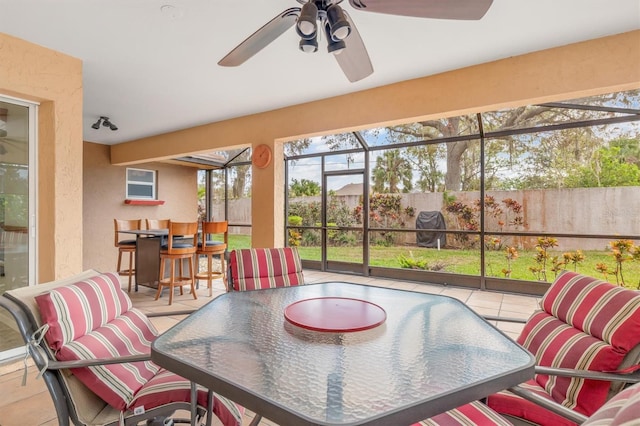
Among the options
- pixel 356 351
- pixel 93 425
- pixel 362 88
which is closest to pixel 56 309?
pixel 93 425

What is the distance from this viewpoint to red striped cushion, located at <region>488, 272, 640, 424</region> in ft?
4.03

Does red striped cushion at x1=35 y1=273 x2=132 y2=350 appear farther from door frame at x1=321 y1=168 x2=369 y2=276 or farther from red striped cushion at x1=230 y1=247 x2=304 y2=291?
door frame at x1=321 y1=168 x2=369 y2=276

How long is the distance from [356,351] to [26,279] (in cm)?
321

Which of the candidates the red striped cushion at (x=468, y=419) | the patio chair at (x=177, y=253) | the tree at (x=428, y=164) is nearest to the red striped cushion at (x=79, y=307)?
the red striped cushion at (x=468, y=419)

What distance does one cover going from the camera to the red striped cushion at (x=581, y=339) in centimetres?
123

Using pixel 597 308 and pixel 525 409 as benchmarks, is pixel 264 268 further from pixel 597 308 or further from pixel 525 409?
pixel 597 308

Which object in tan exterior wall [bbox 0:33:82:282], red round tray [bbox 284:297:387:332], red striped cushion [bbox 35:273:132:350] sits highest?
tan exterior wall [bbox 0:33:82:282]

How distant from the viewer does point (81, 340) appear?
1.36 metres

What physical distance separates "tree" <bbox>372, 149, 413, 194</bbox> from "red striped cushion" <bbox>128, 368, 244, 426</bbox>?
4875mm

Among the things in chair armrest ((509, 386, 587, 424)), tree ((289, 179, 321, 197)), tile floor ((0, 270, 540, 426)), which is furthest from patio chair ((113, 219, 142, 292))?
chair armrest ((509, 386, 587, 424))

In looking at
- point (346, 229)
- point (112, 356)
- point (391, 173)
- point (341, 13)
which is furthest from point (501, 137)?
point (112, 356)

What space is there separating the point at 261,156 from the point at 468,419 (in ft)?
13.0

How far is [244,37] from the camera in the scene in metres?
2.69

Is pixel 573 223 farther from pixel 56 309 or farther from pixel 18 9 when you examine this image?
pixel 18 9
